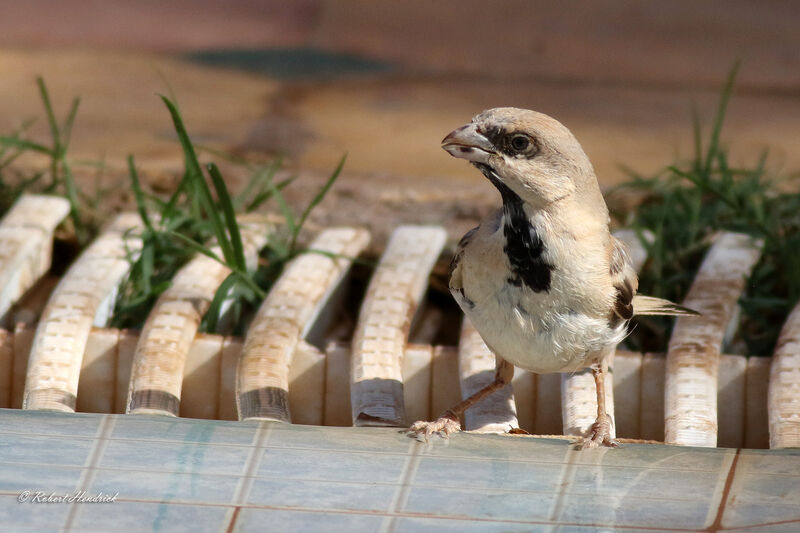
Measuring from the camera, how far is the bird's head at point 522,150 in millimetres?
2402

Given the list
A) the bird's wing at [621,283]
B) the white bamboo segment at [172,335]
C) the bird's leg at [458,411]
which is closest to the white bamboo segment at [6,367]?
the white bamboo segment at [172,335]

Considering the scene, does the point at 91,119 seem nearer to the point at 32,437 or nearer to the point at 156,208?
the point at 156,208

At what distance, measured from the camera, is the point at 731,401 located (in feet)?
10.1

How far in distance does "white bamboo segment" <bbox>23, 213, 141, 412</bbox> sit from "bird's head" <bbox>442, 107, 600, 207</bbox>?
1187 mm

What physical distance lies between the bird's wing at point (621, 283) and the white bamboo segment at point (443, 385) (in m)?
0.60

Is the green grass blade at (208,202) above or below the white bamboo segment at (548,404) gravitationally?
above

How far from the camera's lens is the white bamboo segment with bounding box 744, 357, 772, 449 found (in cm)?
305

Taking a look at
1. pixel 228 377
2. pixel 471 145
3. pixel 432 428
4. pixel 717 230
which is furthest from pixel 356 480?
pixel 717 230

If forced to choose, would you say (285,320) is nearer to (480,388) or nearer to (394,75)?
(480,388)

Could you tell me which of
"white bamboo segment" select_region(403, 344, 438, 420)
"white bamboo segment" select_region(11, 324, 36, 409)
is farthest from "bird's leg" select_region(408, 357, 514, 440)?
"white bamboo segment" select_region(11, 324, 36, 409)

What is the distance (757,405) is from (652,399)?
11.1 inches

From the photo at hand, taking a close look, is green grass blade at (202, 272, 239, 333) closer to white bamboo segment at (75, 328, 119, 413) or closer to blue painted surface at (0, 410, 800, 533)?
white bamboo segment at (75, 328, 119, 413)

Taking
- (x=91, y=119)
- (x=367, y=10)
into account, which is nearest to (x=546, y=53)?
(x=367, y=10)

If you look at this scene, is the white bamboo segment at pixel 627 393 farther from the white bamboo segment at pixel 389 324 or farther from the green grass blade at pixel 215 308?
the green grass blade at pixel 215 308
